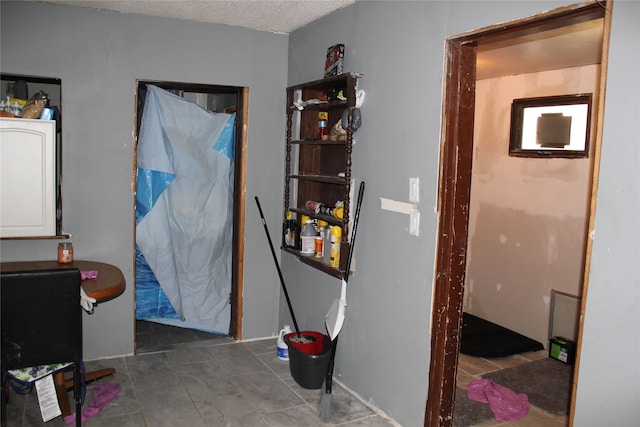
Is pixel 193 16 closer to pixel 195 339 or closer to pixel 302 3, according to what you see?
pixel 302 3

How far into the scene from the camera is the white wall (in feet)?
12.4

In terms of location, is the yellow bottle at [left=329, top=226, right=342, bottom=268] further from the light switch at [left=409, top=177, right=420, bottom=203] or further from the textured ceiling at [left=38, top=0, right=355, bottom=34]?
the textured ceiling at [left=38, top=0, right=355, bottom=34]

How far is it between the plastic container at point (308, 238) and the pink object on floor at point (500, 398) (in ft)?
4.29

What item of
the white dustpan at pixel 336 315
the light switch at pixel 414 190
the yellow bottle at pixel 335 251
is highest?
the light switch at pixel 414 190

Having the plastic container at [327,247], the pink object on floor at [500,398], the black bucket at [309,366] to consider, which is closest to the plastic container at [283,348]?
the black bucket at [309,366]

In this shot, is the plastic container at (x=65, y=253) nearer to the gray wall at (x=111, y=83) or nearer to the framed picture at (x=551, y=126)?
the gray wall at (x=111, y=83)

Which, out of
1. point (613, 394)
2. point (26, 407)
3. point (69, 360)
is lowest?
point (26, 407)

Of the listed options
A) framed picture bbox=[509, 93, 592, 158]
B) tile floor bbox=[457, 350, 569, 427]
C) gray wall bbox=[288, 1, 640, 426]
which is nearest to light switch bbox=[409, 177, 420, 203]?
gray wall bbox=[288, 1, 640, 426]

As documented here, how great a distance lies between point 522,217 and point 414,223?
2093 mm

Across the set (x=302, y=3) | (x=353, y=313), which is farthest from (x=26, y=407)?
(x=302, y=3)

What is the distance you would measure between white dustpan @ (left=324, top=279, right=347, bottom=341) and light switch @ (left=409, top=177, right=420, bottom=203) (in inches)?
25.9

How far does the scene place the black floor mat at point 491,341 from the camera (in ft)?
12.4

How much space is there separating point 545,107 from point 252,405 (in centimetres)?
306

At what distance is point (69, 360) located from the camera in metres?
2.29
